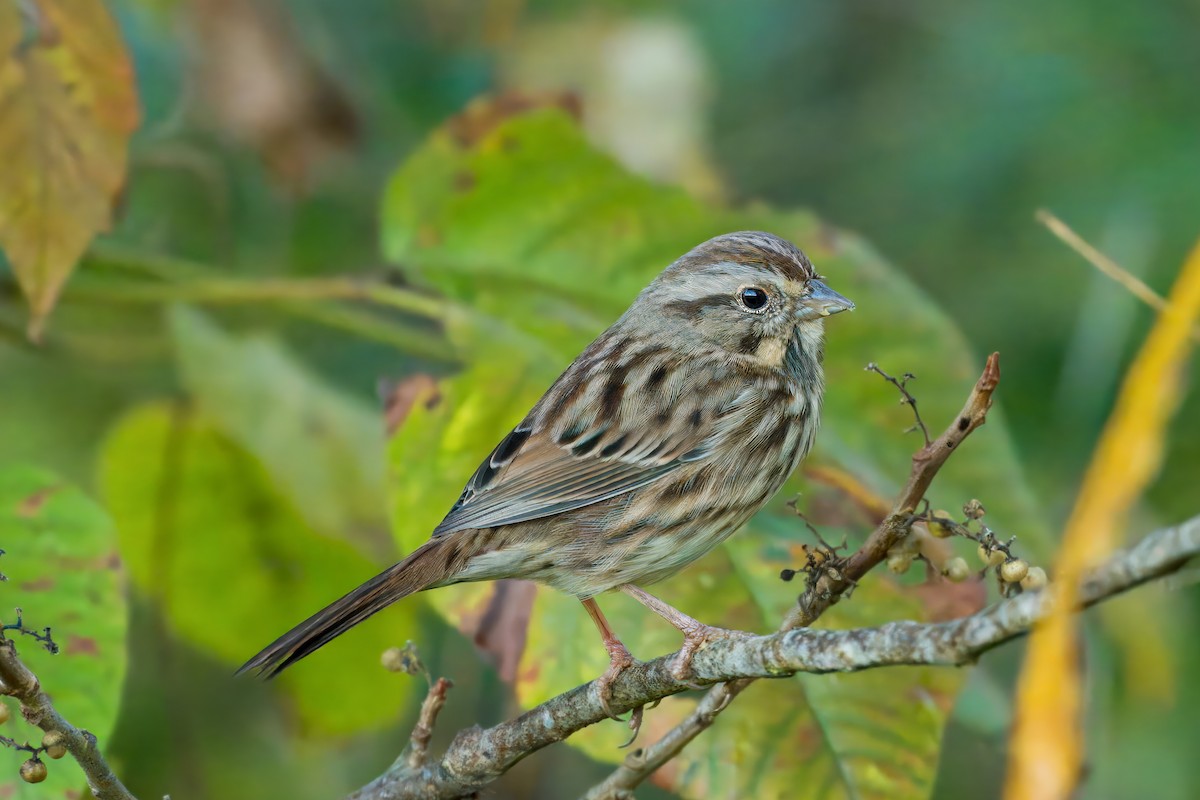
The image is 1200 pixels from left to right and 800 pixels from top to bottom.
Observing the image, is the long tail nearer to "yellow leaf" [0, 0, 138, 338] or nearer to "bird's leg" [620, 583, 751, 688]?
"bird's leg" [620, 583, 751, 688]

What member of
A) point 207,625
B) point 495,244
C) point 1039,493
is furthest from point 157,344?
point 1039,493

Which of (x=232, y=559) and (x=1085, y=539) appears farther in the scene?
A: (x=232, y=559)

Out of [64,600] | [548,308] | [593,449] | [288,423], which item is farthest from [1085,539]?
[288,423]

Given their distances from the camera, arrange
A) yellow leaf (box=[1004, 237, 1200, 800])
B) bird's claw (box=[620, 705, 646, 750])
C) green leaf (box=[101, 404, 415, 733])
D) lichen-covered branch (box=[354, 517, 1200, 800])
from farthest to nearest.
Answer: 1. green leaf (box=[101, 404, 415, 733])
2. bird's claw (box=[620, 705, 646, 750])
3. lichen-covered branch (box=[354, 517, 1200, 800])
4. yellow leaf (box=[1004, 237, 1200, 800])

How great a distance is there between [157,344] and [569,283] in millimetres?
1279

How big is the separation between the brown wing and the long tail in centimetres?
20

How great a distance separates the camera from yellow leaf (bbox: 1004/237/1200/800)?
3.70 feet

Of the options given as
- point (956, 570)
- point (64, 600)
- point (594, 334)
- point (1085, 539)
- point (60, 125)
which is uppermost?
point (60, 125)

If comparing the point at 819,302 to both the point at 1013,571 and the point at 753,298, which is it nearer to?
the point at 753,298

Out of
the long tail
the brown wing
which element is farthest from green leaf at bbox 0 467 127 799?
the brown wing

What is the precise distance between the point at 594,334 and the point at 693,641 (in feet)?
3.93

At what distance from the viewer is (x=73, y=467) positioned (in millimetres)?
4949

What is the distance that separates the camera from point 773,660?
190cm

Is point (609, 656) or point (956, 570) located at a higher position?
point (609, 656)
